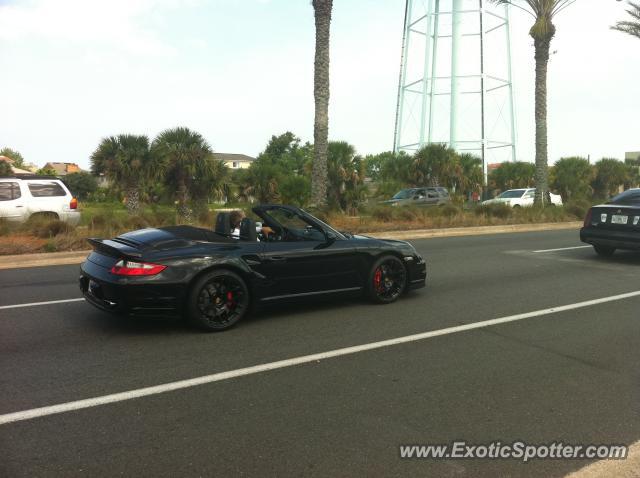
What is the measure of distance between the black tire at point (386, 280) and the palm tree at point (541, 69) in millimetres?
18691

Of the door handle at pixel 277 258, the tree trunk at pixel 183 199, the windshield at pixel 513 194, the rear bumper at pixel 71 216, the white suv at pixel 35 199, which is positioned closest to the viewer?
the door handle at pixel 277 258

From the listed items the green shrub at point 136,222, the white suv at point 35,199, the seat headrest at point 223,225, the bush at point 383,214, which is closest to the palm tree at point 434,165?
the bush at point 383,214

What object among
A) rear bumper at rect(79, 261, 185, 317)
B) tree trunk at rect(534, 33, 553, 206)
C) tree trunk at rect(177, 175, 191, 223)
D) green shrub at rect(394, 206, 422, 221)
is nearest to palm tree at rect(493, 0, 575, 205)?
tree trunk at rect(534, 33, 553, 206)

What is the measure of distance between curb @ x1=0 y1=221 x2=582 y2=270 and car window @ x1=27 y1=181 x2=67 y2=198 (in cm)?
436

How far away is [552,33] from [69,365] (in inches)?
927

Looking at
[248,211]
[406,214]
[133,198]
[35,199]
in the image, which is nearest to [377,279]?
[248,211]

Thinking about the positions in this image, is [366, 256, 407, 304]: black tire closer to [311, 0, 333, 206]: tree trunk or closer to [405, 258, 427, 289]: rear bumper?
[405, 258, 427, 289]: rear bumper

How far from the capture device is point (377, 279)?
7105 millimetres

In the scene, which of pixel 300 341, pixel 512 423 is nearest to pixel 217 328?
pixel 300 341

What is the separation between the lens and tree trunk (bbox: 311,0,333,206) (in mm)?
18406

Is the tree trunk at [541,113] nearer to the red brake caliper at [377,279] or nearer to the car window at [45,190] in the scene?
the car window at [45,190]

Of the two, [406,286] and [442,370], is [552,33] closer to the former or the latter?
[406,286]

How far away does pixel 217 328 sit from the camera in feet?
18.9

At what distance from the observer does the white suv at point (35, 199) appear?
14.9 metres
